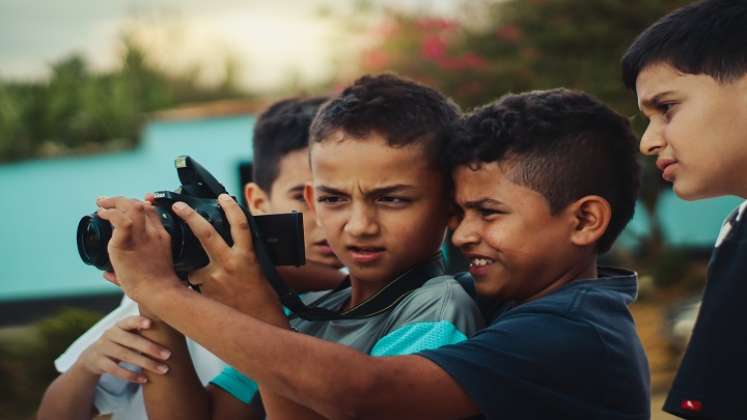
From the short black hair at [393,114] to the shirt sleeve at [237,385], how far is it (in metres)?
0.57

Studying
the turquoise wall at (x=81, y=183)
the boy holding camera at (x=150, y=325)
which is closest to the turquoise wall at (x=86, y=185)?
the turquoise wall at (x=81, y=183)

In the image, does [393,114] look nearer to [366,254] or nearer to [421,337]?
[366,254]

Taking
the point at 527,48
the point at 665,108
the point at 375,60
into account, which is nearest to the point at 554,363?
the point at 665,108

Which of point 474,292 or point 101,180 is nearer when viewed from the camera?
point 474,292

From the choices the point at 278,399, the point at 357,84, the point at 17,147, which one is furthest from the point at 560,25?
the point at 278,399

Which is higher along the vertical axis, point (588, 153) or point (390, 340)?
point (588, 153)

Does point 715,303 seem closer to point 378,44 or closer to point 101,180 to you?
point 101,180

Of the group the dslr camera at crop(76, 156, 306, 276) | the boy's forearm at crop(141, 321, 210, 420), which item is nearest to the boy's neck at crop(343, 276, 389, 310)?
the dslr camera at crop(76, 156, 306, 276)

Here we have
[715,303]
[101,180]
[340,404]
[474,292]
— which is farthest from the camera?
[101,180]

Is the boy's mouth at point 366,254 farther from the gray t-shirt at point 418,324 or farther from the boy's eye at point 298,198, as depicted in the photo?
the boy's eye at point 298,198

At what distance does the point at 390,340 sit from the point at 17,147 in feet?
31.7

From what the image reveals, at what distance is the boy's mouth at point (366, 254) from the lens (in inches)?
80.4

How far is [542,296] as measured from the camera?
198cm

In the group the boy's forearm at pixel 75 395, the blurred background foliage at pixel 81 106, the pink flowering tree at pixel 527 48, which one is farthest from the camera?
the blurred background foliage at pixel 81 106
